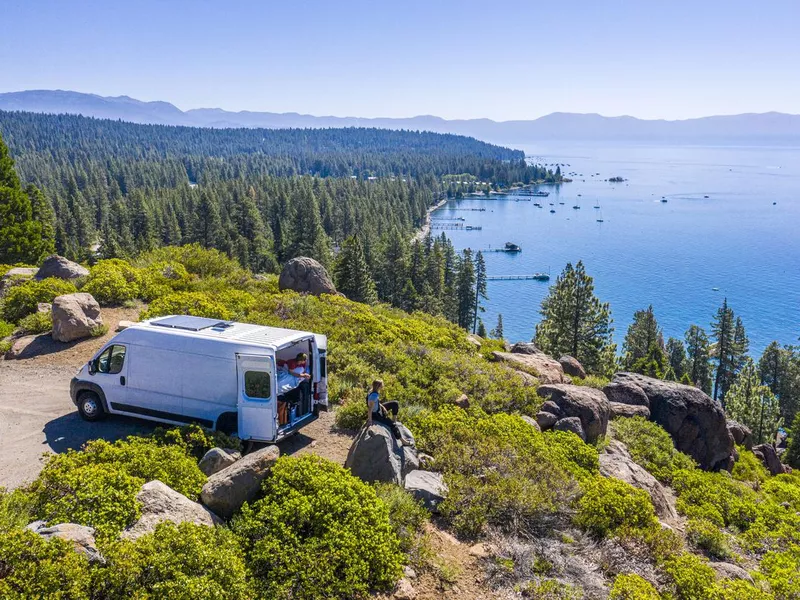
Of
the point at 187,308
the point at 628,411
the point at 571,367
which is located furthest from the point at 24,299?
the point at 571,367

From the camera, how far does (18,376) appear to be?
15578 millimetres

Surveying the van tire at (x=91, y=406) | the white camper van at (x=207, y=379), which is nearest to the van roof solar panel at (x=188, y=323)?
the white camper van at (x=207, y=379)

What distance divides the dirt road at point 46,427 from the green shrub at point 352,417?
0.31 metres

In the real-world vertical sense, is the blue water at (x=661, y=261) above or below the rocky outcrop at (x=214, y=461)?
below

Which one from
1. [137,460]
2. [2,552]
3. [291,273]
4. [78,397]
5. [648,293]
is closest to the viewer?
[2,552]

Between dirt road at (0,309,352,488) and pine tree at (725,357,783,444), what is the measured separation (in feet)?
174

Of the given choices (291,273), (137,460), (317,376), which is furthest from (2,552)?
(291,273)

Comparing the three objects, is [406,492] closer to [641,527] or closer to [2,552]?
[641,527]

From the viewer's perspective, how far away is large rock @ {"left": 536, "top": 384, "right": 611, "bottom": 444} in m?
16.4

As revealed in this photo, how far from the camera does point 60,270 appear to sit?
23234 mm

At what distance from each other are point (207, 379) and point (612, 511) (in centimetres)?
891

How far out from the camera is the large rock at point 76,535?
6.45m

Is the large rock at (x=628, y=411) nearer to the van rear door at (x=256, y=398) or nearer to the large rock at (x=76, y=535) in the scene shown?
the van rear door at (x=256, y=398)

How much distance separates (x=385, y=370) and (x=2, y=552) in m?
12.3
